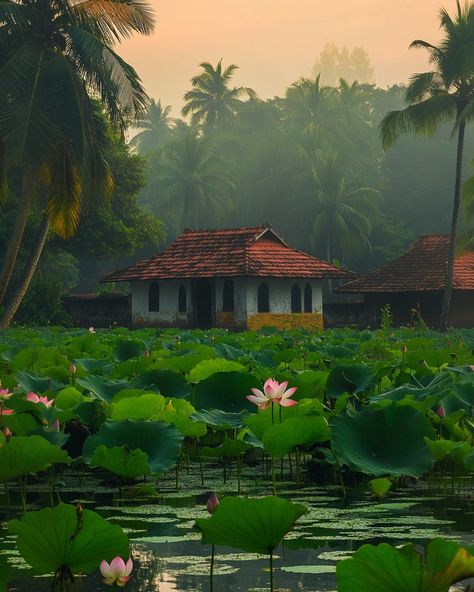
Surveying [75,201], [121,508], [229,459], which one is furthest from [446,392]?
[75,201]

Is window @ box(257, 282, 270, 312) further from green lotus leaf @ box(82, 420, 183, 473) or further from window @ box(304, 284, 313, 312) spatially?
green lotus leaf @ box(82, 420, 183, 473)

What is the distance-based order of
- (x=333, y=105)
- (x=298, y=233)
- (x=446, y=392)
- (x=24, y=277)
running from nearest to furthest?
(x=446, y=392) → (x=24, y=277) → (x=298, y=233) → (x=333, y=105)

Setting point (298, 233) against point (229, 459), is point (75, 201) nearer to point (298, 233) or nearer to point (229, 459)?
point (229, 459)

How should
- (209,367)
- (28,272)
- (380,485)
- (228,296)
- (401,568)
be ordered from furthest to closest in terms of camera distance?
(228,296), (28,272), (209,367), (380,485), (401,568)

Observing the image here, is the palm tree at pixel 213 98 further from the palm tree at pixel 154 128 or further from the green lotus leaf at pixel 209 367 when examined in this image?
the green lotus leaf at pixel 209 367

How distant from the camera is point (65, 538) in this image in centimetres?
247

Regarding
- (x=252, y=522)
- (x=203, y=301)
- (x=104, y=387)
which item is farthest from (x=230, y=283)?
(x=252, y=522)

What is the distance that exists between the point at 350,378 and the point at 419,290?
30.6m

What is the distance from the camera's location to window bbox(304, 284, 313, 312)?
122ft

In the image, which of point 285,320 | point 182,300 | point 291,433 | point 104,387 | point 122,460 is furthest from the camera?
point 182,300

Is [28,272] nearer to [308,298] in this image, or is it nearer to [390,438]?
[308,298]

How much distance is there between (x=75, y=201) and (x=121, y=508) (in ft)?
64.8

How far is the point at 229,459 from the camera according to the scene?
5.95 m

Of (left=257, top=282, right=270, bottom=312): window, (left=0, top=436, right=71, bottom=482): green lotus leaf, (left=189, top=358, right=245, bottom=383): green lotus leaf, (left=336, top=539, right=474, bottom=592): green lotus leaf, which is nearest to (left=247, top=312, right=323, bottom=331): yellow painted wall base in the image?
(left=257, top=282, right=270, bottom=312): window
